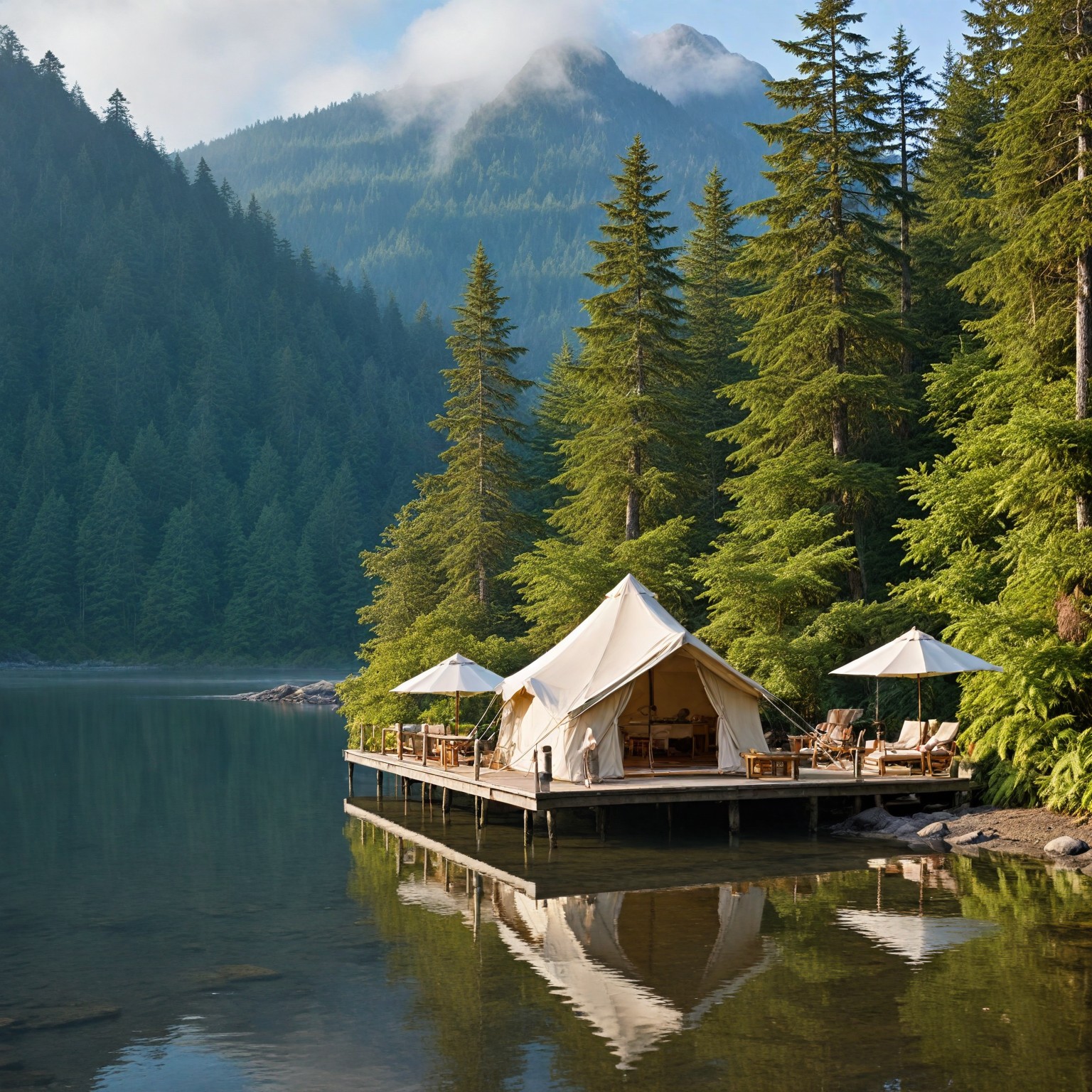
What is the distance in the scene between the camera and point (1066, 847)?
1786 centimetres

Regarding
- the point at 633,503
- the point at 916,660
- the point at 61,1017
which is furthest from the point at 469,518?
the point at 61,1017

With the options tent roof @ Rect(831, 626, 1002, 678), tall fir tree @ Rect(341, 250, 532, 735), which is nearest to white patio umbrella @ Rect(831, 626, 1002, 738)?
tent roof @ Rect(831, 626, 1002, 678)

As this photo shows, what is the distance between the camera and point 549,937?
13844 millimetres

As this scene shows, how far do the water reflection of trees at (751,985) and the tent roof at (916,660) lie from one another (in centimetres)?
440

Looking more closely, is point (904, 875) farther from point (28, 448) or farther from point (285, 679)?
point (28, 448)

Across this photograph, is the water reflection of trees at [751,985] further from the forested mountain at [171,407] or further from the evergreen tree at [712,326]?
the forested mountain at [171,407]

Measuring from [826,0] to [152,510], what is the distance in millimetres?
89633

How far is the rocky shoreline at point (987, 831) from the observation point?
17922 millimetres

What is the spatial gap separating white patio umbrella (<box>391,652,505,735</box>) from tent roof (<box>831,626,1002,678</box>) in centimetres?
725

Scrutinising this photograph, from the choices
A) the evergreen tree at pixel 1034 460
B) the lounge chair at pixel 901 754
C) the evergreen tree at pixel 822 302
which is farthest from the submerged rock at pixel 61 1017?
the evergreen tree at pixel 822 302

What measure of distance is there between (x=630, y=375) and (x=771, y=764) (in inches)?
596

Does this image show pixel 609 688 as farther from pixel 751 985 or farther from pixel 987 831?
pixel 751 985

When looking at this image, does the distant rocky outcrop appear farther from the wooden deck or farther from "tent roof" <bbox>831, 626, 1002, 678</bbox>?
"tent roof" <bbox>831, 626, 1002, 678</bbox>

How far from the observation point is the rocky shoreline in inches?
706
